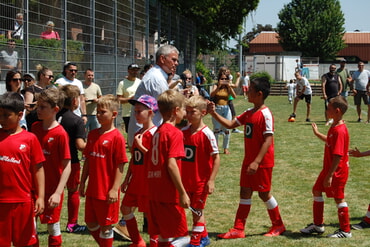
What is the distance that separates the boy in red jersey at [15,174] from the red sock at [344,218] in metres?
3.54

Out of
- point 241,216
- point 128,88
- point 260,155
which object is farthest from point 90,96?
point 260,155

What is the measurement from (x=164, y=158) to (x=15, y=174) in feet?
4.12

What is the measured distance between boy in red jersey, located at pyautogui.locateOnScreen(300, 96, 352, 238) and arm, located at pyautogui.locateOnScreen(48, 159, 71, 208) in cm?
289

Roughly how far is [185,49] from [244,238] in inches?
809

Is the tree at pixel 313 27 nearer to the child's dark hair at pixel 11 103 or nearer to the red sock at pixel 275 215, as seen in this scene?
the red sock at pixel 275 215

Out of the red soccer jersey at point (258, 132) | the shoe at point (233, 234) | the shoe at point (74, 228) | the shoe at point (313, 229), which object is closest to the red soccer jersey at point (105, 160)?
the shoe at point (74, 228)

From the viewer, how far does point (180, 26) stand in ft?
81.1

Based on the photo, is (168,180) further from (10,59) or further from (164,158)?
(10,59)

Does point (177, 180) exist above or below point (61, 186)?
above

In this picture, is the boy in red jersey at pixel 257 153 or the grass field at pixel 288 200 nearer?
the boy in red jersey at pixel 257 153

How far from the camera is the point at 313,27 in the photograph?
251 feet

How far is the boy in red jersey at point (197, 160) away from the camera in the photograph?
234 inches

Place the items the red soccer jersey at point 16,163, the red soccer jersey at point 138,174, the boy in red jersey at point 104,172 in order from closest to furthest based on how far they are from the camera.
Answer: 1. the red soccer jersey at point 16,163
2. the boy in red jersey at point 104,172
3. the red soccer jersey at point 138,174

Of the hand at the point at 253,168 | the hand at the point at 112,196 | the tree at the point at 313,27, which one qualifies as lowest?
the hand at the point at 112,196
